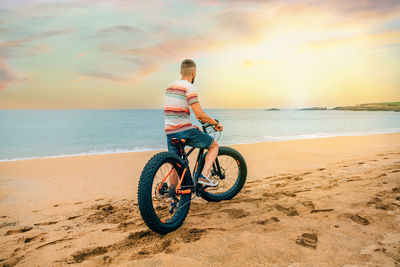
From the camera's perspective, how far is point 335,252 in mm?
2373

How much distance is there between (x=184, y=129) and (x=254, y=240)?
5.18ft

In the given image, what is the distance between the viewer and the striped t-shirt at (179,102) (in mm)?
3172

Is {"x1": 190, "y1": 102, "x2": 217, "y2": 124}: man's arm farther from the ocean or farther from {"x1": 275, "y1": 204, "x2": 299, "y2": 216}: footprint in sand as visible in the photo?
the ocean

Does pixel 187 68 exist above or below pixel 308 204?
above

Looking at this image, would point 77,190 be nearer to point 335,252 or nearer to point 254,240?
point 254,240

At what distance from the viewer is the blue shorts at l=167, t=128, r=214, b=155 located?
10.8 feet

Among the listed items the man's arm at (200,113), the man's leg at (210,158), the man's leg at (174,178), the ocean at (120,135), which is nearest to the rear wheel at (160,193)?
the man's leg at (174,178)

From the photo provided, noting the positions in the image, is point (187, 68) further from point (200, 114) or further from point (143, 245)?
point (143, 245)

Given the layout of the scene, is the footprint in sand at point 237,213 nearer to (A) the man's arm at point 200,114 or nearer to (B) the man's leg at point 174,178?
(B) the man's leg at point 174,178

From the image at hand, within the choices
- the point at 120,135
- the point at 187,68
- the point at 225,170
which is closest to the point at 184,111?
the point at 187,68

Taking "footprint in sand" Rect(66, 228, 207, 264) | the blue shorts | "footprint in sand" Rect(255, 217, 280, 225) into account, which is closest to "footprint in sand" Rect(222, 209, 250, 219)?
"footprint in sand" Rect(255, 217, 280, 225)

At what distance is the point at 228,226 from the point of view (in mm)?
3012

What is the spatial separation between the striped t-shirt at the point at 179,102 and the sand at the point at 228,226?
Result: 4.27ft

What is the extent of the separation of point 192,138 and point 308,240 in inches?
71.9
